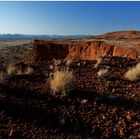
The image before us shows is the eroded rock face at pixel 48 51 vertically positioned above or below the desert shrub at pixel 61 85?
below

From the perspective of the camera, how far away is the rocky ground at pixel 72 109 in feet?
17.4

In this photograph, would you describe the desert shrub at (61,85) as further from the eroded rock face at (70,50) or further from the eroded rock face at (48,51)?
the eroded rock face at (48,51)

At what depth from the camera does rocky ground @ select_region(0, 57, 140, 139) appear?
5301 millimetres

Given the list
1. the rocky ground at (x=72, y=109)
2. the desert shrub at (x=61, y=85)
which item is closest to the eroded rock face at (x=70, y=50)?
the rocky ground at (x=72, y=109)

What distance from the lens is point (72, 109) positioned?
6.07 m

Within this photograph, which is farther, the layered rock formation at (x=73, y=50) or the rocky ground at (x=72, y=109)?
the layered rock formation at (x=73, y=50)

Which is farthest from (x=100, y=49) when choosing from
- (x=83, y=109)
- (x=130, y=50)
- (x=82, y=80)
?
(x=83, y=109)

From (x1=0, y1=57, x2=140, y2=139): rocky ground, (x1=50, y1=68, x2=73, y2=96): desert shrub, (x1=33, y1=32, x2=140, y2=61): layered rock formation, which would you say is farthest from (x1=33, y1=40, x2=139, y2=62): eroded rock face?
(x1=50, y1=68, x2=73, y2=96): desert shrub

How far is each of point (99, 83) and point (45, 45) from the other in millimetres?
27383

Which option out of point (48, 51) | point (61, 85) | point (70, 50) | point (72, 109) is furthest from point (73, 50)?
point (72, 109)

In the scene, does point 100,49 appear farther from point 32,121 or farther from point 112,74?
point 32,121

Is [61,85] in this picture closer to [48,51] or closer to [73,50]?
[73,50]

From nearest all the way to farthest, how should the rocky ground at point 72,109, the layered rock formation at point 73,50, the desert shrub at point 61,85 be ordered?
the rocky ground at point 72,109 < the desert shrub at point 61,85 < the layered rock formation at point 73,50

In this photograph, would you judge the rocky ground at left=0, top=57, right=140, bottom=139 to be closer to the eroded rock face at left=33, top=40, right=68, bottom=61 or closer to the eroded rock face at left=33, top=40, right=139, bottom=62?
the eroded rock face at left=33, top=40, right=139, bottom=62
